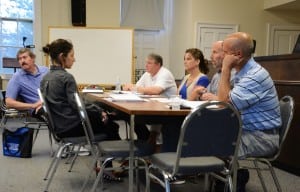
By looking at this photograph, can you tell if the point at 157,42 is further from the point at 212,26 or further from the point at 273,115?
the point at 273,115

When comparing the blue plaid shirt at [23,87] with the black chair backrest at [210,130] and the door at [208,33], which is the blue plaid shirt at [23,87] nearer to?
the black chair backrest at [210,130]

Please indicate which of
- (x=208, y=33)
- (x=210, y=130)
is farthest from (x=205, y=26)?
(x=210, y=130)

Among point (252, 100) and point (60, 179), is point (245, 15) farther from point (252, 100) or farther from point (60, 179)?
point (252, 100)

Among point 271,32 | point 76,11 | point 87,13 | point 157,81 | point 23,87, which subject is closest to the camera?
point 157,81

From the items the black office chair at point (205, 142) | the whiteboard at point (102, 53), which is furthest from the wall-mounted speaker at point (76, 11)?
the black office chair at point (205, 142)

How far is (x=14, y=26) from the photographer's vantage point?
689 cm

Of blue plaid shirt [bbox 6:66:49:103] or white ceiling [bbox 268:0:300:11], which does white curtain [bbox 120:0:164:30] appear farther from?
blue plaid shirt [bbox 6:66:49:103]

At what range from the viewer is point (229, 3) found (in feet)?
22.7

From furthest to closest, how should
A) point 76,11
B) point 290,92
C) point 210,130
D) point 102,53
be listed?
point 76,11 < point 102,53 < point 290,92 < point 210,130

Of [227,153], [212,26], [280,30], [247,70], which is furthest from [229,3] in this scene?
[227,153]

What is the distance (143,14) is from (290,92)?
14.9 feet

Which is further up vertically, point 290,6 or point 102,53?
point 290,6

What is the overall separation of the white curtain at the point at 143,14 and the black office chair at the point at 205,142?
5850mm

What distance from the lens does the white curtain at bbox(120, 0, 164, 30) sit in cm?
733
